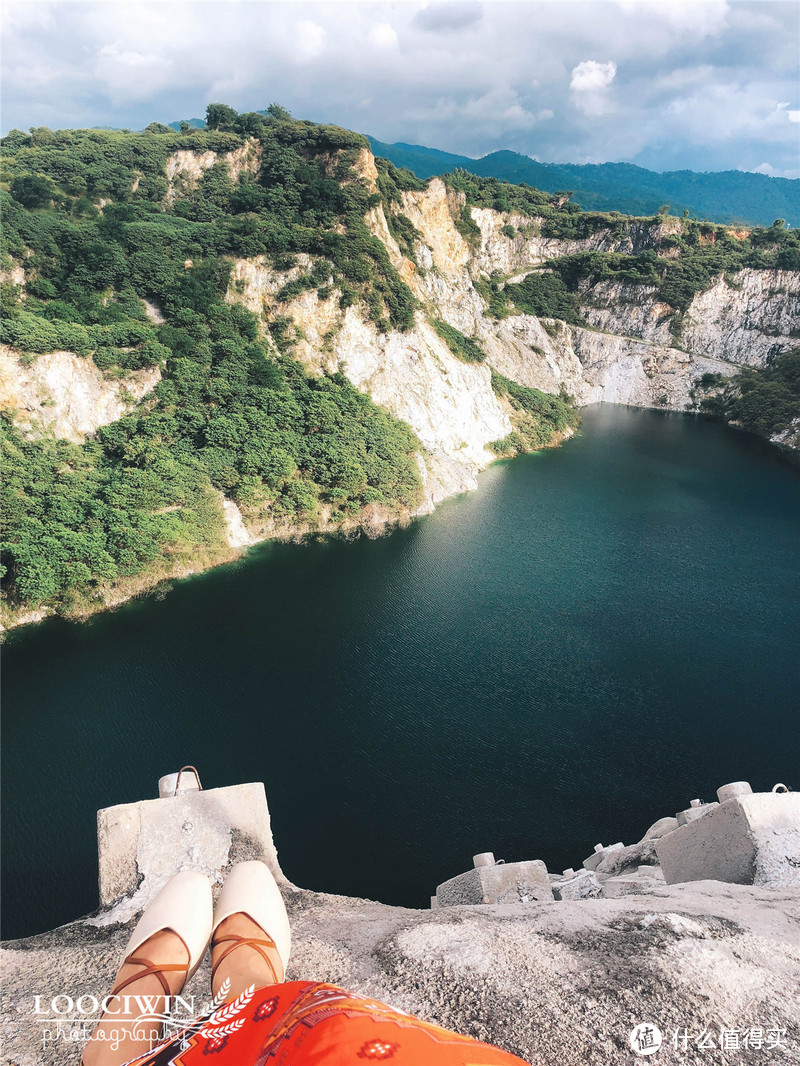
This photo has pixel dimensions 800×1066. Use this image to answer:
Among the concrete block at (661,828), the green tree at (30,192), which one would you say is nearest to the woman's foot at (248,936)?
the concrete block at (661,828)

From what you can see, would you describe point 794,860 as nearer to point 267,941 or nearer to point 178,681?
point 267,941

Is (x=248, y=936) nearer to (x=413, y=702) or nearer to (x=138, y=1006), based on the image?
(x=138, y=1006)

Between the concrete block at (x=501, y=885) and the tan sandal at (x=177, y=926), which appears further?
the concrete block at (x=501, y=885)

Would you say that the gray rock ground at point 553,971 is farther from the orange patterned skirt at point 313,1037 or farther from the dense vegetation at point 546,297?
the dense vegetation at point 546,297

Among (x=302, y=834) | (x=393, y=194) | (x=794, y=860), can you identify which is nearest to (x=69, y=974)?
(x=302, y=834)

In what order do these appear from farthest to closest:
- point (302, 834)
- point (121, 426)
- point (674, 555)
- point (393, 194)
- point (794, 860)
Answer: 1. point (393, 194)
2. point (674, 555)
3. point (121, 426)
4. point (302, 834)
5. point (794, 860)

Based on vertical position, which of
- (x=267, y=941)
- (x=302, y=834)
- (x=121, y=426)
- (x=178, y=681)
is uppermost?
(x=121, y=426)
